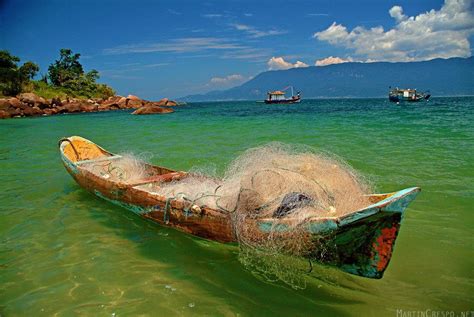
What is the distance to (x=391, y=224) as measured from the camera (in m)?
3.28

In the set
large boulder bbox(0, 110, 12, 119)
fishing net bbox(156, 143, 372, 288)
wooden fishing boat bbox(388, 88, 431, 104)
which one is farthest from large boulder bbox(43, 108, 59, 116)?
wooden fishing boat bbox(388, 88, 431, 104)

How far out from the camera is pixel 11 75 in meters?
54.3

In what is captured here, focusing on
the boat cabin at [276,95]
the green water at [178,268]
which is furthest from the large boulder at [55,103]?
the green water at [178,268]

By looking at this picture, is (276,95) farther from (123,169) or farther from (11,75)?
(123,169)

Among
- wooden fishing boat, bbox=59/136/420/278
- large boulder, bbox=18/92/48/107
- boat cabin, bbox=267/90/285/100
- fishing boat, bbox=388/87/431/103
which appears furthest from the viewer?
boat cabin, bbox=267/90/285/100

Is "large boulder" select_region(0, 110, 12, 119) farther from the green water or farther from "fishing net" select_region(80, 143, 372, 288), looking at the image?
"fishing net" select_region(80, 143, 372, 288)

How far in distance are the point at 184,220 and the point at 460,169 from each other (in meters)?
7.93

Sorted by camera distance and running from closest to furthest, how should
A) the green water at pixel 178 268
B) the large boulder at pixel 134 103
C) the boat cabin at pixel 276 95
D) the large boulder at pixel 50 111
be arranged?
the green water at pixel 178 268, the large boulder at pixel 50 111, the large boulder at pixel 134 103, the boat cabin at pixel 276 95

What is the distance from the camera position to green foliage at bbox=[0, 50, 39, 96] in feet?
177

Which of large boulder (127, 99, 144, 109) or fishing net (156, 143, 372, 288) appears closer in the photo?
fishing net (156, 143, 372, 288)

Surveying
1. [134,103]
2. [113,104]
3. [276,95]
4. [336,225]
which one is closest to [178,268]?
[336,225]

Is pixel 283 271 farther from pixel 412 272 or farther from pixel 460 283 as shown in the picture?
pixel 460 283

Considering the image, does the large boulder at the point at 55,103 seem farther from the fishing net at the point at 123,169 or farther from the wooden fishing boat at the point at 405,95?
the wooden fishing boat at the point at 405,95

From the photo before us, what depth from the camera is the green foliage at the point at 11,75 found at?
177 feet
